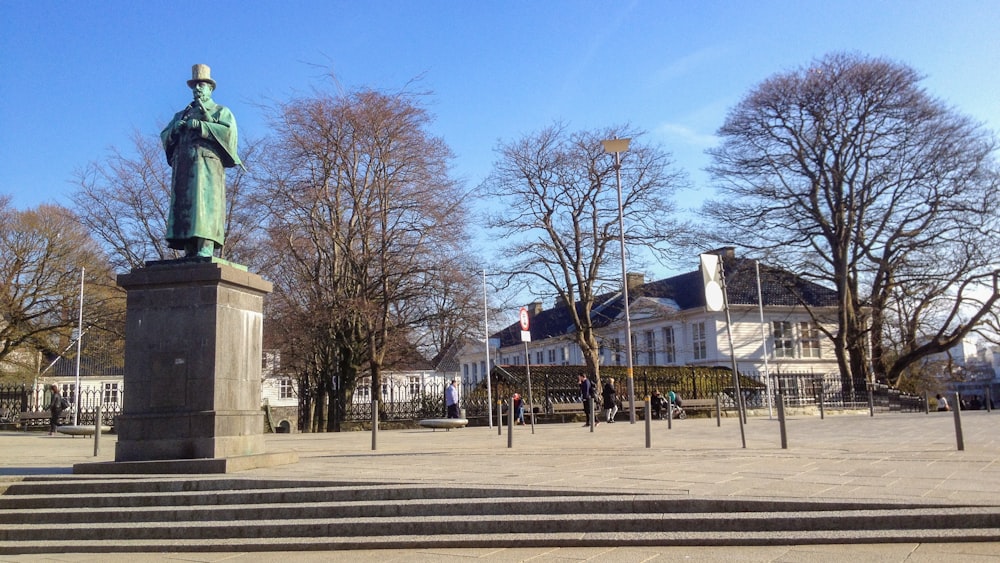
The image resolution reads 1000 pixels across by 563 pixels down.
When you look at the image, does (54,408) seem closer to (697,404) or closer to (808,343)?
(697,404)

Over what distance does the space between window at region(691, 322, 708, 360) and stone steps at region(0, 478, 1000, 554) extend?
47.6 metres

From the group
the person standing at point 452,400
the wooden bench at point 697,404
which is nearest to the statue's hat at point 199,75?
the person standing at point 452,400

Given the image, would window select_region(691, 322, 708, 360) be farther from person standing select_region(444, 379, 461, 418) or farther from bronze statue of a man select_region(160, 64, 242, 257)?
bronze statue of a man select_region(160, 64, 242, 257)

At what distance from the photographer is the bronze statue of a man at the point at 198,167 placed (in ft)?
39.3

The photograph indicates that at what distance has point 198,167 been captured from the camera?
12.1m

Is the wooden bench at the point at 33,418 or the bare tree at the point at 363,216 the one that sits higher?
the bare tree at the point at 363,216

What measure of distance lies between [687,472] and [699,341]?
45.9m

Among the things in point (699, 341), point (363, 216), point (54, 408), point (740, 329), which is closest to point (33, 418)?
point (54, 408)

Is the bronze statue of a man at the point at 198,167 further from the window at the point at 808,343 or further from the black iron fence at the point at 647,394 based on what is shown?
the window at the point at 808,343

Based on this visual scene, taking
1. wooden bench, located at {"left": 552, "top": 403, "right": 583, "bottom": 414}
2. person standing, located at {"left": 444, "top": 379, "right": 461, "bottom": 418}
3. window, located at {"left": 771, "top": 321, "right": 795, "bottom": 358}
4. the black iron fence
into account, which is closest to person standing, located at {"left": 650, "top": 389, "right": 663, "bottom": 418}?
the black iron fence

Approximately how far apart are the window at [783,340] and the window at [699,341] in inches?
186

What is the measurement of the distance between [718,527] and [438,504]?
274 centimetres

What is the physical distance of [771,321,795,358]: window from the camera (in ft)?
179

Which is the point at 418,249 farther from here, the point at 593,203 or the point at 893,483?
the point at 893,483
